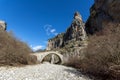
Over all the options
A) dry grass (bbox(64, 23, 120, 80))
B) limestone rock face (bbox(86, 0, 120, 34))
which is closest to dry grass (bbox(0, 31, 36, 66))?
dry grass (bbox(64, 23, 120, 80))

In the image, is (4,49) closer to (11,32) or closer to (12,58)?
(12,58)

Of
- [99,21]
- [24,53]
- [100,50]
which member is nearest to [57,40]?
[99,21]

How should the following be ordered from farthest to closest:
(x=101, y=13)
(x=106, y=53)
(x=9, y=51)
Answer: (x=101, y=13) → (x=9, y=51) → (x=106, y=53)

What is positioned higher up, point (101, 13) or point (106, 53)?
point (101, 13)

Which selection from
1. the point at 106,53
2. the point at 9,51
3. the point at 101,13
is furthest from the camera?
the point at 101,13

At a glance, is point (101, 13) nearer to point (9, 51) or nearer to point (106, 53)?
point (9, 51)

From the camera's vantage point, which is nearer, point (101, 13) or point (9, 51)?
point (9, 51)

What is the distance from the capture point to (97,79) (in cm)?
1077

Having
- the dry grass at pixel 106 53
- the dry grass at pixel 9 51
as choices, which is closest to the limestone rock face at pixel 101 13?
the dry grass at pixel 9 51

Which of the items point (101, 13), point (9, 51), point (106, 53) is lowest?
point (106, 53)

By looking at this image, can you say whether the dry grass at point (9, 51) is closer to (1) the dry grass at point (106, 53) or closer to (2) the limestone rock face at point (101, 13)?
(1) the dry grass at point (106, 53)

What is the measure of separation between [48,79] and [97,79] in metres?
4.04

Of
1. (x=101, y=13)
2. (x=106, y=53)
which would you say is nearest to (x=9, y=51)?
(x=106, y=53)

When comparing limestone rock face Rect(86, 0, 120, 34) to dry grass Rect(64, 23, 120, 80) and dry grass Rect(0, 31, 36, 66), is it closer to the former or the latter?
dry grass Rect(0, 31, 36, 66)
